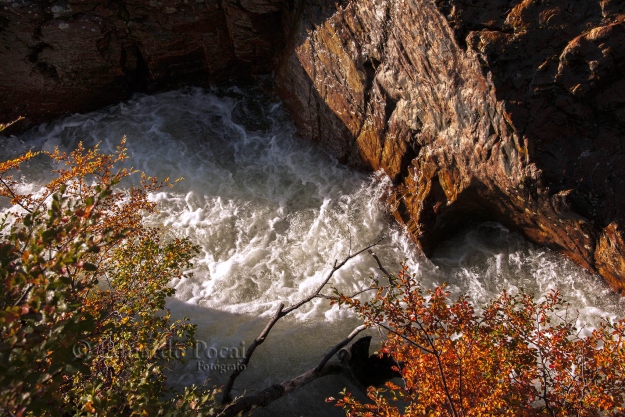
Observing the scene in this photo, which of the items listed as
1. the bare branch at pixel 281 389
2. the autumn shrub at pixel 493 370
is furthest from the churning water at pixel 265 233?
the autumn shrub at pixel 493 370

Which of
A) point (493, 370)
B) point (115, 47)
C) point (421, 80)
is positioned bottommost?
point (493, 370)

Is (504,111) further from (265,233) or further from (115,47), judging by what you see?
(115,47)

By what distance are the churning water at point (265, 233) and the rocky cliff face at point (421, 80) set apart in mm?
436

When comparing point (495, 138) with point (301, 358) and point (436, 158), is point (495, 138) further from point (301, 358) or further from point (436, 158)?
point (301, 358)

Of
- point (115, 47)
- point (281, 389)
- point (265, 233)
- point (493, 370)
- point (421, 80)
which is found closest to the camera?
point (493, 370)

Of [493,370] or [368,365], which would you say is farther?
[368,365]

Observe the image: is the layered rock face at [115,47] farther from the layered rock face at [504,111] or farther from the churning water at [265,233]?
the layered rock face at [504,111]

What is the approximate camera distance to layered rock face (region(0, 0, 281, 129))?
10547 mm

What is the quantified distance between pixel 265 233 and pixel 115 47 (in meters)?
6.13

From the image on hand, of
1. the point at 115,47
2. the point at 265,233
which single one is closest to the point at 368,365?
the point at 265,233

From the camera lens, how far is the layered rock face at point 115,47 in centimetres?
1055

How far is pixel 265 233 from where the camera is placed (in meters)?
9.55

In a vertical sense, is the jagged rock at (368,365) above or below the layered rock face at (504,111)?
below

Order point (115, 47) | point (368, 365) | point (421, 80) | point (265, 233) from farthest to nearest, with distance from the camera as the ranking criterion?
point (115, 47) < point (265, 233) < point (421, 80) < point (368, 365)
